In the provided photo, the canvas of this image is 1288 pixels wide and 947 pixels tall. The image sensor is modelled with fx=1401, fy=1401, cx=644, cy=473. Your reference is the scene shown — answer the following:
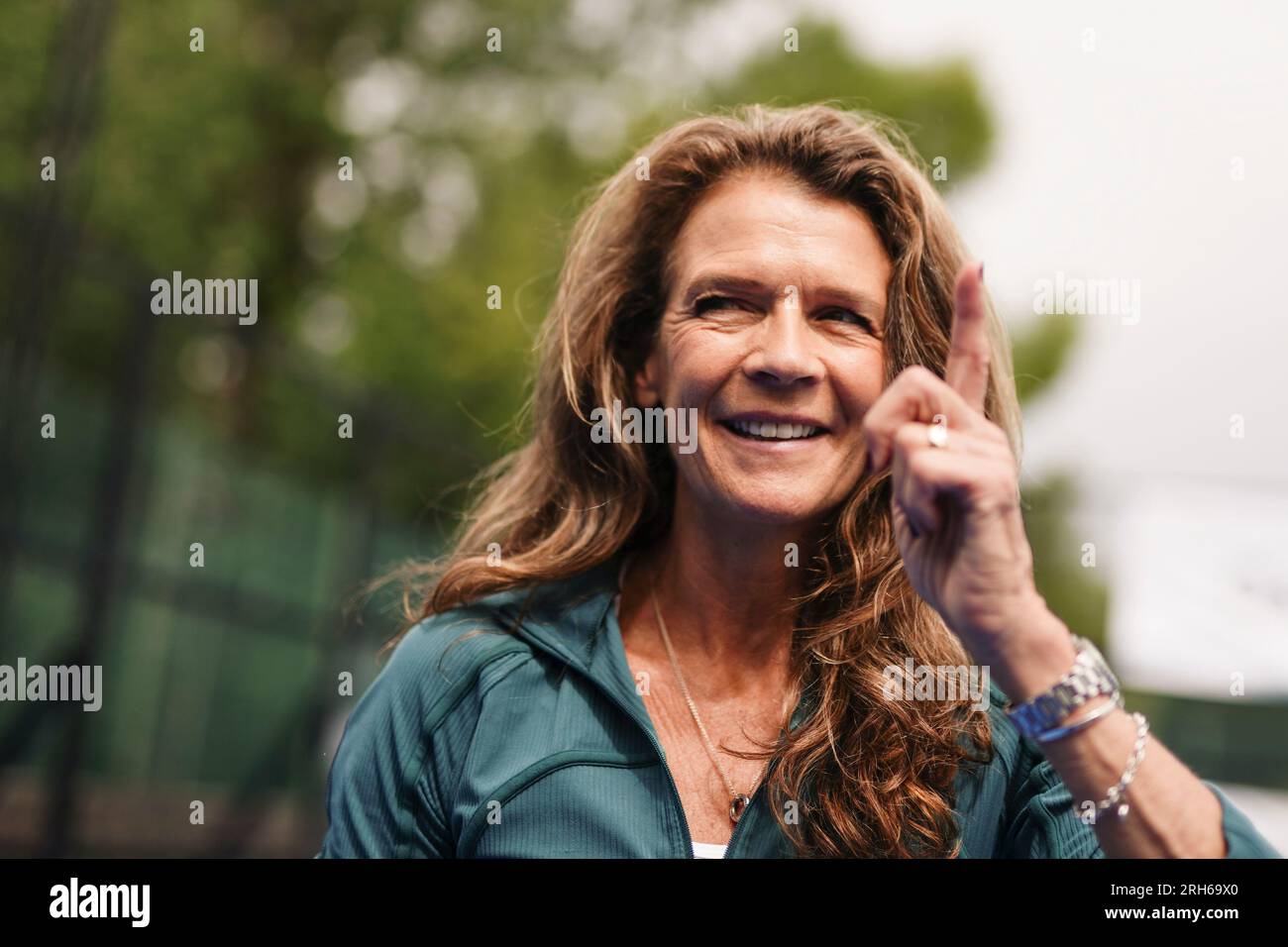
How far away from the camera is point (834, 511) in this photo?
266 cm

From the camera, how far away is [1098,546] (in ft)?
49.5

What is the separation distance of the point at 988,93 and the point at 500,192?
28.3 feet

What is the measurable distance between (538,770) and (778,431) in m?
0.70

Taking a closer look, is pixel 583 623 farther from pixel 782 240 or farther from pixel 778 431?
pixel 782 240

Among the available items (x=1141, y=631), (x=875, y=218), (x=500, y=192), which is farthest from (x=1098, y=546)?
(x=875, y=218)

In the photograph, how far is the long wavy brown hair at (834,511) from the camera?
2.36 m

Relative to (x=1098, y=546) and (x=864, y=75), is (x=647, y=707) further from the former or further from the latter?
(x=864, y=75)

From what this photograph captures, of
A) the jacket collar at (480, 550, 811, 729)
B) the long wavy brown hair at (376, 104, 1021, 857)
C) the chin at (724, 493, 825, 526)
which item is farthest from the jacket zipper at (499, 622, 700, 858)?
the chin at (724, 493, 825, 526)

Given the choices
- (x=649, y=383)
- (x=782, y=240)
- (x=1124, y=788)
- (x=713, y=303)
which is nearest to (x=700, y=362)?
(x=713, y=303)

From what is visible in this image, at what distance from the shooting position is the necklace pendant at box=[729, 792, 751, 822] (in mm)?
2361

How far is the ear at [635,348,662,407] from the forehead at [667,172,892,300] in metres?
0.17

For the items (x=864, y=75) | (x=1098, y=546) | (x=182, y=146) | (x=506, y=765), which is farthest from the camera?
(x=864, y=75)

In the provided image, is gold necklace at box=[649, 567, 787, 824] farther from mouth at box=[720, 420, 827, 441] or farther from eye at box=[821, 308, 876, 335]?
eye at box=[821, 308, 876, 335]

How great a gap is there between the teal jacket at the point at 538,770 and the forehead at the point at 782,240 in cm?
71
